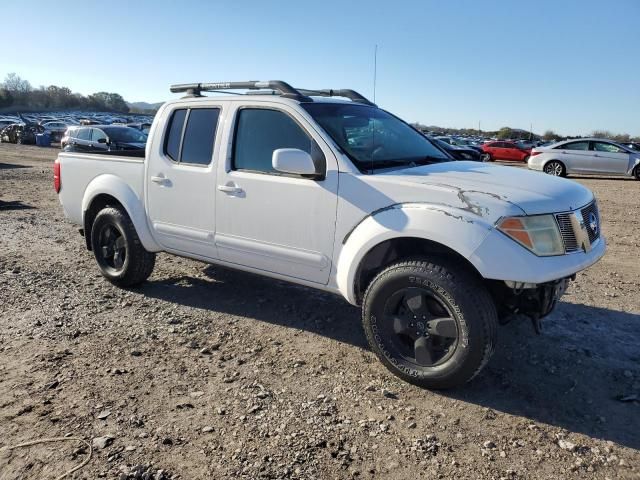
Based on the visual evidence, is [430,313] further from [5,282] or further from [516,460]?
[5,282]

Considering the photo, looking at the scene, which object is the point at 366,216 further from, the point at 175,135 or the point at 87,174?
the point at 87,174

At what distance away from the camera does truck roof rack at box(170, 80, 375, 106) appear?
4.17 meters

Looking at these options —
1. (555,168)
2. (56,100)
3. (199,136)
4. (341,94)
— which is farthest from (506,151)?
(56,100)

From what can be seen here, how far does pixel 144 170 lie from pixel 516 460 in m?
3.85

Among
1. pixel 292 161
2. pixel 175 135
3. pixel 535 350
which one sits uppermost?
pixel 175 135

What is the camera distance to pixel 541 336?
424 cm

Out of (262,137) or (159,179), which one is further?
(159,179)

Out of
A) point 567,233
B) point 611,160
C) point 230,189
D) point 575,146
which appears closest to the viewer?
point 567,233

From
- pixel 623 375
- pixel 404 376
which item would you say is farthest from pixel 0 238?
pixel 623 375

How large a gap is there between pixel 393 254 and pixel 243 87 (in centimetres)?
200

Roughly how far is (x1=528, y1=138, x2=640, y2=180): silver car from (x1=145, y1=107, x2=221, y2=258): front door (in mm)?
17424

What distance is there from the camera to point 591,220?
141 inches

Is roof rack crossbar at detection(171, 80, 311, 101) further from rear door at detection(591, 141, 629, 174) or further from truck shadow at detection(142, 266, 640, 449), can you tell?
rear door at detection(591, 141, 629, 174)

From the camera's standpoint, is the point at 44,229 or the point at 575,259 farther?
the point at 44,229
